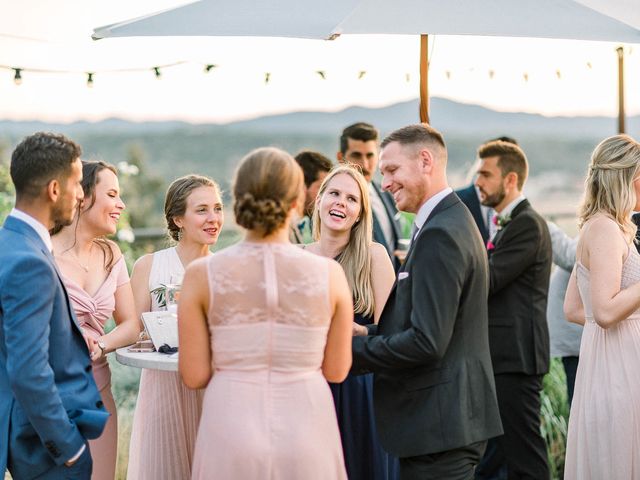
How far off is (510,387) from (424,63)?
5.82 ft

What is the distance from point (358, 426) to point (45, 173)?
71.7 inches

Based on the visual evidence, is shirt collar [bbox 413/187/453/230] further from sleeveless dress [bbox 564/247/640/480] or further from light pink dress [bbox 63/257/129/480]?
light pink dress [bbox 63/257/129/480]

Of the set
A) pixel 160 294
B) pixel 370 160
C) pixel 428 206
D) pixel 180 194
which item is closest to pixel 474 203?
pixel 370 160

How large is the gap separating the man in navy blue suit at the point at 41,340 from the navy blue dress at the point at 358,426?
4.34ft

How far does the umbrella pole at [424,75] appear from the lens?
475cm

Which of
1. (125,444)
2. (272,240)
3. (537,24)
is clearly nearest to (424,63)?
(537,24)

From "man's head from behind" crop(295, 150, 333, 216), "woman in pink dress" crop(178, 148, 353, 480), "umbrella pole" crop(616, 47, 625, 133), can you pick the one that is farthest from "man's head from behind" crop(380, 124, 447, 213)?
"umbrella pole" crop(616, 47, 625, 133)

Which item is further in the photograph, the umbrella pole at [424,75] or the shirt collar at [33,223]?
the umbrella pole at [424,75]

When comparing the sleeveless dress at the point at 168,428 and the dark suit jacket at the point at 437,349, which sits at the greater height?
the dark suit jacket at the point at 437,349

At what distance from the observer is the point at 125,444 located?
5.51 metres

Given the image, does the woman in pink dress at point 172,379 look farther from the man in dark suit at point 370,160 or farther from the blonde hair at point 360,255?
the man in dark suit at point 370,160

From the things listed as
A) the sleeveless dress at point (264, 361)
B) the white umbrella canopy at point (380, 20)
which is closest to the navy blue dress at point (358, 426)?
the white umbrella canopy at point (380, 20)

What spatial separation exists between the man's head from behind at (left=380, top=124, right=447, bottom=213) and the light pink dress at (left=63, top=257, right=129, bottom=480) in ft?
4.45

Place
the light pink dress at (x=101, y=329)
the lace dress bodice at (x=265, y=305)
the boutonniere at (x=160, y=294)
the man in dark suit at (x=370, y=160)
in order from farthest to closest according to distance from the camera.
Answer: the man in dark suit at (x=370, y=160)
the boutonniere at (x=160, y=294)
the light pink dress at (x=101, y=329)
the lace dress bodice at (x=265, y=305)
